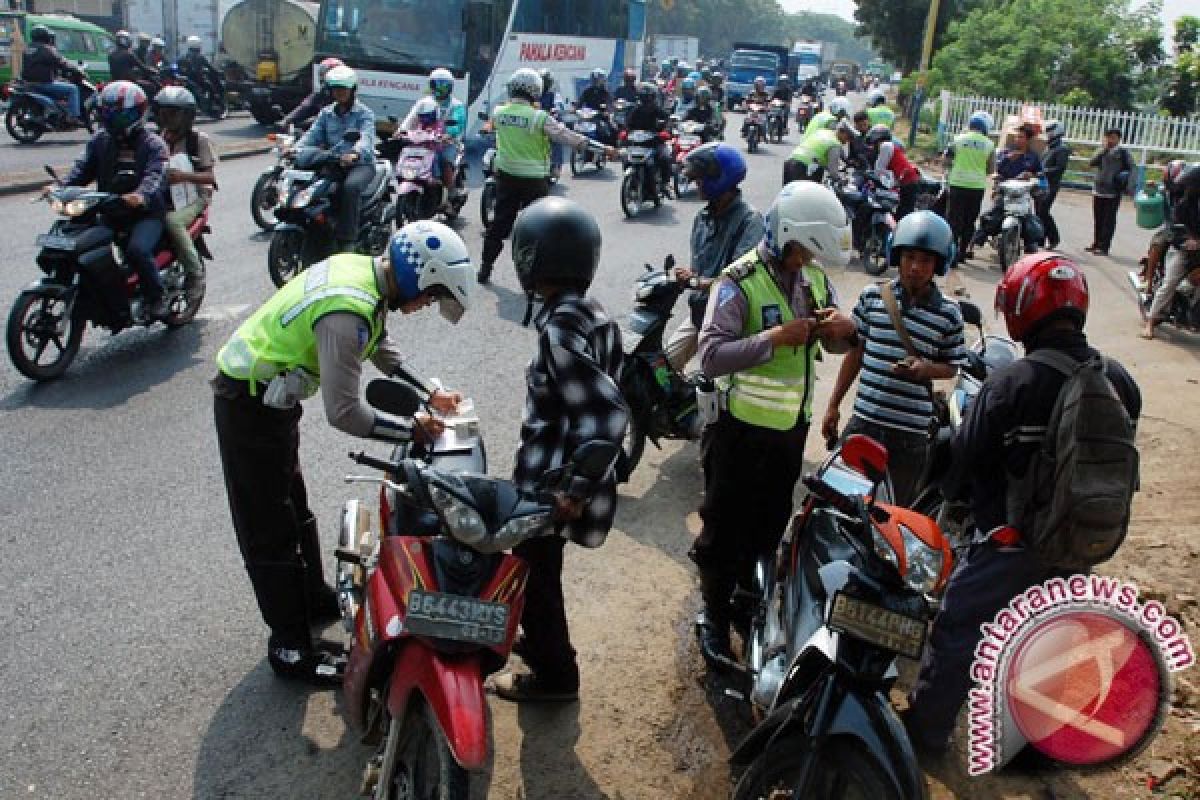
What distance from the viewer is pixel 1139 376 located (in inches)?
337

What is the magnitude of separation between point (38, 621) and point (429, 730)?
6.73 feet

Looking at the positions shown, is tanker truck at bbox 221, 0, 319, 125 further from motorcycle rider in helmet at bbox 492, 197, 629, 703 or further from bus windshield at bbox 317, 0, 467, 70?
motorcycle rider in helmet at bbox 492, 197, 629, 703

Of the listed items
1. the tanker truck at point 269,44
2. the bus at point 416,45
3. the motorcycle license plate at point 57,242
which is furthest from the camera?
the tanker truck at point 269,44

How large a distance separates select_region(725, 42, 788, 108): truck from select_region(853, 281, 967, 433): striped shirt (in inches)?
1528

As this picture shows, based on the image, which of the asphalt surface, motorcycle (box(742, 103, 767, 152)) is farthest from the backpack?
motorcycle (box(742, 103, 767, 152))

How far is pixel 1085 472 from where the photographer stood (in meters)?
2.86

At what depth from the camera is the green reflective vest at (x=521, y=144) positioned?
372 inches

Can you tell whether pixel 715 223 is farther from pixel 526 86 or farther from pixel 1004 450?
pixel 526 86

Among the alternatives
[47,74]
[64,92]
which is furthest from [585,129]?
[47,74]

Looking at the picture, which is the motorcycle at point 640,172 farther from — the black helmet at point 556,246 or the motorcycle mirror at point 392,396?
the motorcycle mirror at point 392,396

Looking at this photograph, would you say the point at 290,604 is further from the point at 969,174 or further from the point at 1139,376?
the point at 969,174

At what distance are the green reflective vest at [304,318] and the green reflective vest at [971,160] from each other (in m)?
10.4

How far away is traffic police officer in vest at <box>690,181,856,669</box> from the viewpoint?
3.58 meters

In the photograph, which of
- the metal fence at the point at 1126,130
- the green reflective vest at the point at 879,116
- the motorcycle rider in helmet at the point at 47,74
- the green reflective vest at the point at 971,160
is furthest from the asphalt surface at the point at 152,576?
the metal fence at the point at 1126,130
